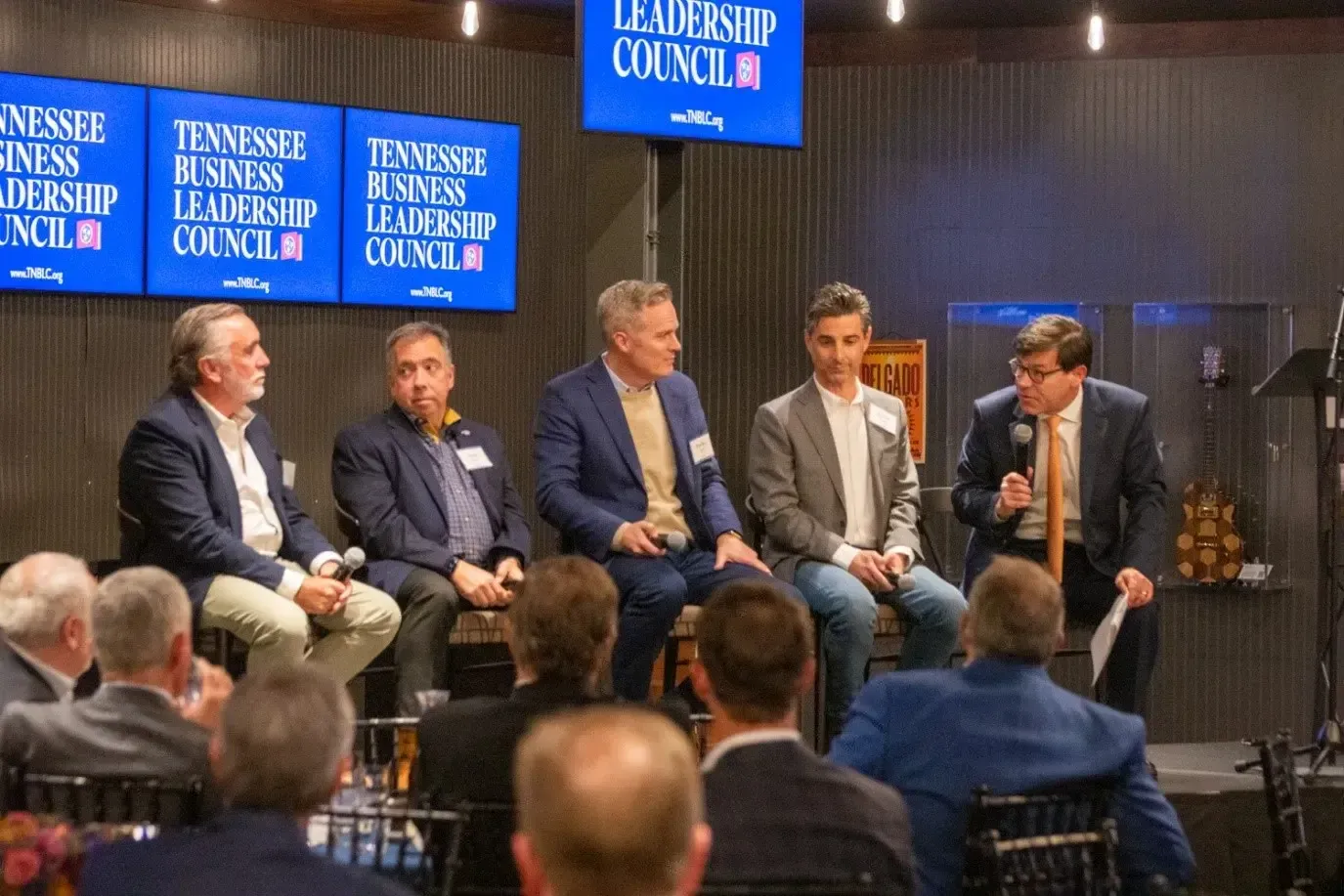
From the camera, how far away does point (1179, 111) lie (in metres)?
7.39

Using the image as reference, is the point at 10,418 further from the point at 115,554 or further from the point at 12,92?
the point at 12,92

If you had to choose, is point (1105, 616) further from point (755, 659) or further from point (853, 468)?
point (755, 659)

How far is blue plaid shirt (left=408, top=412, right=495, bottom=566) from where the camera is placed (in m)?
5.27

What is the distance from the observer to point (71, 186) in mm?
6500

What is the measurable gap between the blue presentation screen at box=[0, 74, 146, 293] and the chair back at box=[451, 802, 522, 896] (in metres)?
4.49

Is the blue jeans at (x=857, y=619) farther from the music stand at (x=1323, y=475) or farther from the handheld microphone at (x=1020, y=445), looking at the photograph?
the music stand at (x=1323, y=475)

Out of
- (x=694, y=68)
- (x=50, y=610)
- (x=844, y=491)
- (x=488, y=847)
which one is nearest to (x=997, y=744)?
(x=488, y=847)

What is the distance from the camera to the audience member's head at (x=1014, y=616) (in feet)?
9.49

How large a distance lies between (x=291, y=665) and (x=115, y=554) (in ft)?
15.6

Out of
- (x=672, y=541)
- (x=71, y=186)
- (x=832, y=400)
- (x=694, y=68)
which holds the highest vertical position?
(x=694, y=68)

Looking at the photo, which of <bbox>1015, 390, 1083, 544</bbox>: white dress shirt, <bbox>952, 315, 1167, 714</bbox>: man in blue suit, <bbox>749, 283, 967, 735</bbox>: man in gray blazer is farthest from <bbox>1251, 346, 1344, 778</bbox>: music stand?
<bbox>749, 283, 967, 735</bbox>: man in gray blazer

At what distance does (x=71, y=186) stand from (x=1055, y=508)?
381cm

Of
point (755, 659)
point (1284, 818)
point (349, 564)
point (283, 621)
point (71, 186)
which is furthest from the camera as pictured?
point (71, 186)

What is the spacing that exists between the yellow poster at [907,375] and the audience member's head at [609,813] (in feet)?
20.0
